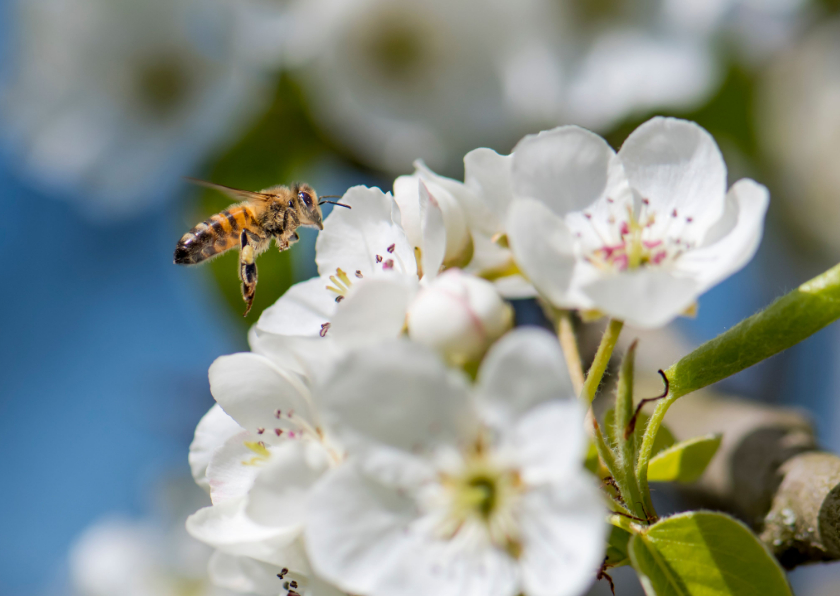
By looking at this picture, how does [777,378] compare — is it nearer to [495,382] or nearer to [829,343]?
[829,343]

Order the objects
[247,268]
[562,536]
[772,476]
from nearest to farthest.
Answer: [562,536]
[772,476]
[247,268]

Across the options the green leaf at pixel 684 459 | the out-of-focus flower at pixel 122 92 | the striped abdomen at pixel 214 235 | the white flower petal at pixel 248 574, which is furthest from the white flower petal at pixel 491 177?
the out-of-focus flower at pixel 122 92

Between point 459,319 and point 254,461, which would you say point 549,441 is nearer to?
point 459,319

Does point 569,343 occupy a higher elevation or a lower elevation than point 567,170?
lower

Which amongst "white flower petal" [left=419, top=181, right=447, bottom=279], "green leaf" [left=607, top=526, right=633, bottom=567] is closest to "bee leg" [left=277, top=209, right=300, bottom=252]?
"white flower petal" [left=419, top=181, right=447, bottom=279]

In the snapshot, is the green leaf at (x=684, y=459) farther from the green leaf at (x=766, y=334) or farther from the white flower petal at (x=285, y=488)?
the white flower petal at (x=285, y=488)

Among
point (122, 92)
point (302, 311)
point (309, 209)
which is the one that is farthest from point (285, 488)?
point (122, 92)

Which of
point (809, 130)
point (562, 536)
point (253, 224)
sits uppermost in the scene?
point (253, 224)

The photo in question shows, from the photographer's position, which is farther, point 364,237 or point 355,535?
point 364,237

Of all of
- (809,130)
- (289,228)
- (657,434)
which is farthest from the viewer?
(809,130)
